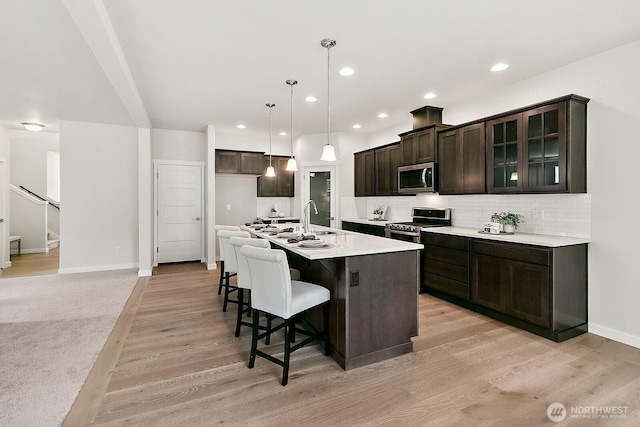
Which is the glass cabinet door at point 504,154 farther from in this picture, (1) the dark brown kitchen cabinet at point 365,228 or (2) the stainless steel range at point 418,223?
(1) the dark brown kitchen cabinet at point 365,228

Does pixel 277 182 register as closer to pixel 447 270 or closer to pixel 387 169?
pixel 387 169

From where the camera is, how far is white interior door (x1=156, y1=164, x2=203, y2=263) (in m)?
6.52

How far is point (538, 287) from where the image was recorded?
3129 millimetres

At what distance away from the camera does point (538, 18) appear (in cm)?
256

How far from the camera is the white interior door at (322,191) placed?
674cm

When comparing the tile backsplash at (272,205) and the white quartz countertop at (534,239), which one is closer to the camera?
the white quartz countertop at (534,239)

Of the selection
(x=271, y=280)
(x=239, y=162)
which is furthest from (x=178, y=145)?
(x=271, y=280)

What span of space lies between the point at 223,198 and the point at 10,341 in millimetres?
4376

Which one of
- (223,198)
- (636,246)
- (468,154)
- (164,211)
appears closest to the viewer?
(636,246)

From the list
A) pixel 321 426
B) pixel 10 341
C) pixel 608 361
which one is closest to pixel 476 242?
pixel 608 361

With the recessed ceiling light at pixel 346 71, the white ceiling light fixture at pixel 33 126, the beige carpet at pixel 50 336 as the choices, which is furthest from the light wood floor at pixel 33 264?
the recessed ceiling light at pixel 346 71

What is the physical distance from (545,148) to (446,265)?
5.59 ft

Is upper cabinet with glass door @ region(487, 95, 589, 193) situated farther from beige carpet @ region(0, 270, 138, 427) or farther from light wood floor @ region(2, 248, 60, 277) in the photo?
light wood floor @ region(2, 248, 60, 277)

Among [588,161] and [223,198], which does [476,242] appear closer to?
[588,161]
